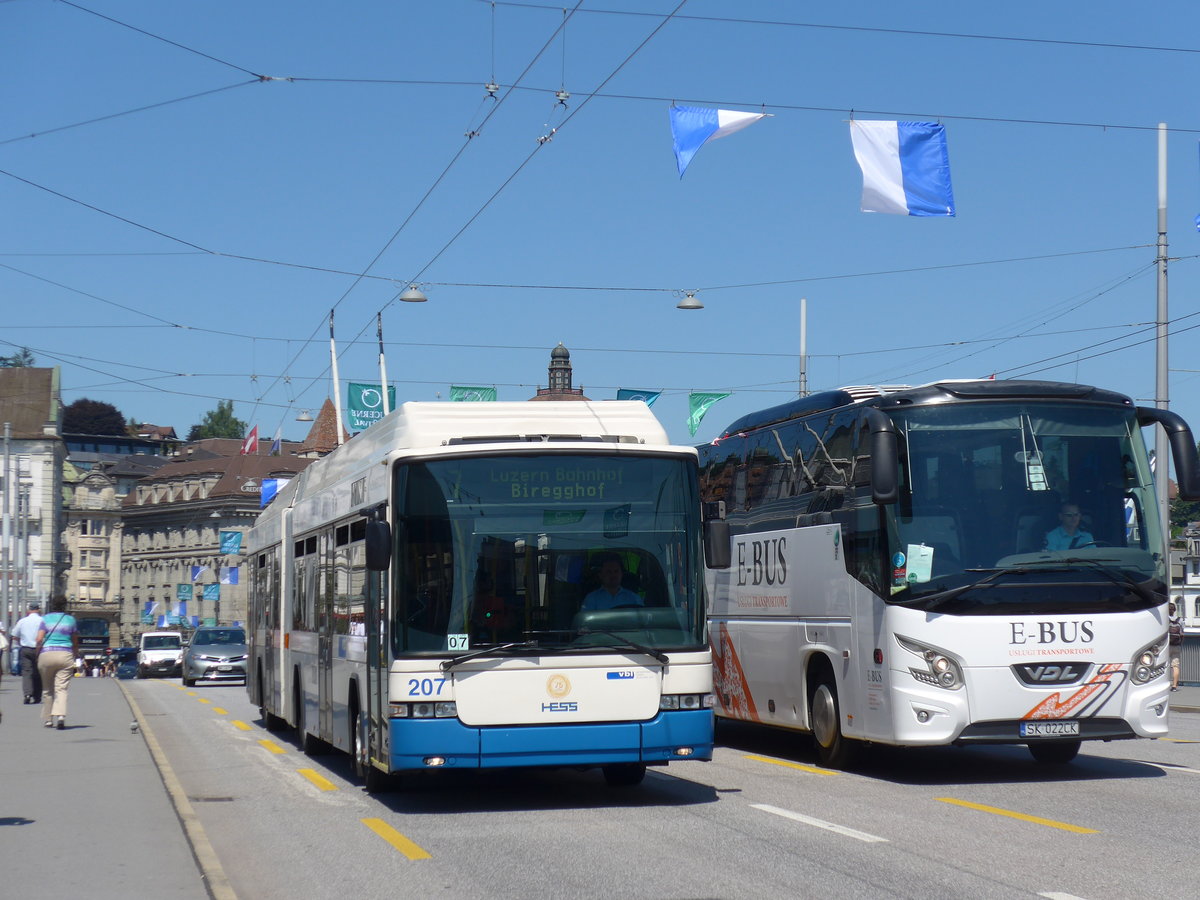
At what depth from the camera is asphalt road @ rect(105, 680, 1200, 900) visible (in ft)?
29.0

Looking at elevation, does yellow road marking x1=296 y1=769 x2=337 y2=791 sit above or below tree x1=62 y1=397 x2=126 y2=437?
below

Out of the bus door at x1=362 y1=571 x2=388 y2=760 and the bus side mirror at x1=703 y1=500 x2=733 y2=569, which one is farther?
the bus door at x1=362 y1=571 x2=388 y2=760

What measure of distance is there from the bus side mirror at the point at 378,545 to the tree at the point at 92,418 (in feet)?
531

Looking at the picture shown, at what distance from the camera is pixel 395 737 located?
11.9 m

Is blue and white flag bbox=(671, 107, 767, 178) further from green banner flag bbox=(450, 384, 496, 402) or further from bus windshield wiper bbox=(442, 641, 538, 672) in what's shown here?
green banner flag bbox=(450, 384, 496, 402)

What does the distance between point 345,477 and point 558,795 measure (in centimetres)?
367

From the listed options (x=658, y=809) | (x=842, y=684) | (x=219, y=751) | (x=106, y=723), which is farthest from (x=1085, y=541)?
(x=106, y=723)

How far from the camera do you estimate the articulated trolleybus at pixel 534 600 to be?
1193 centimetres

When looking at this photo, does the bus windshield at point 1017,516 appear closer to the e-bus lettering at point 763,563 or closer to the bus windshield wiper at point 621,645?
the bus windshield wiper at point 621,645

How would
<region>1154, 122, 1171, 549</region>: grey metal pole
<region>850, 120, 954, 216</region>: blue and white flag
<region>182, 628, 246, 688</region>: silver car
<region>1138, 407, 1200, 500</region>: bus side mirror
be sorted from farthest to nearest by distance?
<region>182, 628, 246, 688</region>: silver car → <region>1154, 122, 1171, 549</region>: grey metal pole → <region>850, 120, 954, 216</region>: blue and white flag → <region>1138, 407, 1200, 500</region>: bus side mirror

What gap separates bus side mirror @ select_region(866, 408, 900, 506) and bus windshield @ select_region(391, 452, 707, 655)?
165cm

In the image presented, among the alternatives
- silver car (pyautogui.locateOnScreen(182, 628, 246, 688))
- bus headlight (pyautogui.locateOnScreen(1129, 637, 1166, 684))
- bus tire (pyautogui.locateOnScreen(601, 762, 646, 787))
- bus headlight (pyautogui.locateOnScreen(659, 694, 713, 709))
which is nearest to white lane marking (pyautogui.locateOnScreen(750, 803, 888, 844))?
bus headlight (pyautogui.locateOnScreen(659, 694, 713, 709))

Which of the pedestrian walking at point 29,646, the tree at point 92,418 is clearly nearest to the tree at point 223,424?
the tree at point 92,418

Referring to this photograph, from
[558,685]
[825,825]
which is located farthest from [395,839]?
[825,825]
